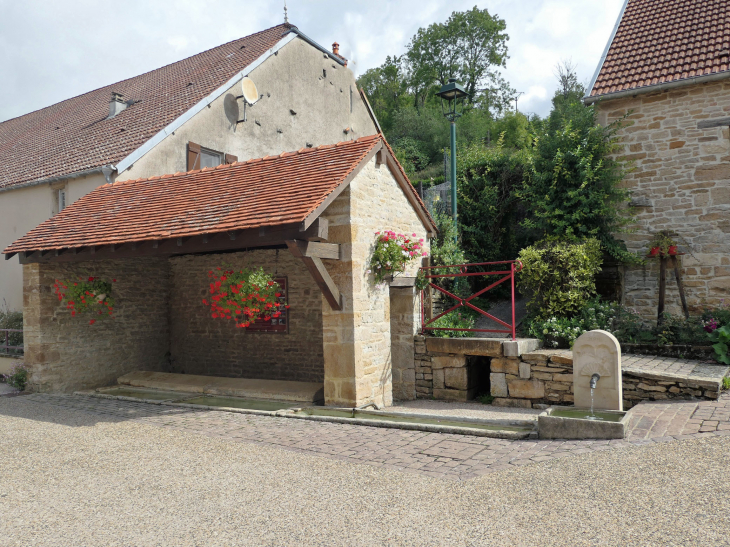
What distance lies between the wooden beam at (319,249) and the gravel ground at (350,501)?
94.4 inches

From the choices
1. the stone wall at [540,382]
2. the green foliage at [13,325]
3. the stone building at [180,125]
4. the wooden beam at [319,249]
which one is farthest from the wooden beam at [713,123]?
the green foliage at [13,325]

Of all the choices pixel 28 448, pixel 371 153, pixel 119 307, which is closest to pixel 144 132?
pixel 119 307

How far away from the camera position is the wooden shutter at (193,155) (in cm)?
1139

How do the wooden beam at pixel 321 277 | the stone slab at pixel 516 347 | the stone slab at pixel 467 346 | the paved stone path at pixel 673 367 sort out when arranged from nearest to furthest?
the wooden beam at pixel 321 277 < the paved stone path at pixel 673 367 < the stone slab at pixel 516 347 < the stone slab at pixel 467 346

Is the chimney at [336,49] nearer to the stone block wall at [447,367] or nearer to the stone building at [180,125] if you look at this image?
the stone building at [180,125]

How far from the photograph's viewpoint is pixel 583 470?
4.26 m

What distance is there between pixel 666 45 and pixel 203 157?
1013cm

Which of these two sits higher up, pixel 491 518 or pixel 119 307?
pixel 119 307

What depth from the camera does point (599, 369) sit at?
233 inches

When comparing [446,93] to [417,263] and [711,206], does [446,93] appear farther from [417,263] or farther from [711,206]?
[711,206]

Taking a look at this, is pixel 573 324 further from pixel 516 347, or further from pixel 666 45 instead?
pixel 666 45

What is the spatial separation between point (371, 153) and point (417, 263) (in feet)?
8.25

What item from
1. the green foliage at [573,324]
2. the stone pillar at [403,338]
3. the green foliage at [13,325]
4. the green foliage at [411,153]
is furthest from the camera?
the green foliage at [411,153]

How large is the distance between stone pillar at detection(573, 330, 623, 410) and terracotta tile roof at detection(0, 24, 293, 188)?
29.5 feet
